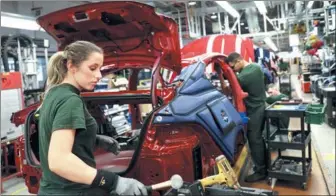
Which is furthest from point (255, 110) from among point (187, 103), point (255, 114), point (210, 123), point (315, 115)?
point (187, 103)

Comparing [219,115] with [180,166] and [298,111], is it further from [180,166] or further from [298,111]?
[298,111]

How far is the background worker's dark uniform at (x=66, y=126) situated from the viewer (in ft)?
5.13

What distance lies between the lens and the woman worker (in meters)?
1.51

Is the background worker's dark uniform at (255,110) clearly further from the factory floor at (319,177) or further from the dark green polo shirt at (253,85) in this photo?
the factory floor at (319,177)

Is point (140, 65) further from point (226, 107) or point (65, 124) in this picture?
point (65, 124)

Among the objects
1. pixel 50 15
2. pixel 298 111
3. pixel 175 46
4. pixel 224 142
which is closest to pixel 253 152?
pixel 298 111

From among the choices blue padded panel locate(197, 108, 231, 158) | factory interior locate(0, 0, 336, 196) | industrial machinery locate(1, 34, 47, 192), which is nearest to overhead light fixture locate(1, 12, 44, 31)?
factory interior locate(0, 0, 336, 196)

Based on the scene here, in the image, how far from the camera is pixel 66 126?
153cm

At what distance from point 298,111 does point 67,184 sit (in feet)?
9.60

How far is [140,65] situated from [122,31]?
0.42 m

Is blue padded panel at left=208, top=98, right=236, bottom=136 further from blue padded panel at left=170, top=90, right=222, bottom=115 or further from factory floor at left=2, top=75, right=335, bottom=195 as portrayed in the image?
factory floor at left=2, top=75, right=335, bottom=195

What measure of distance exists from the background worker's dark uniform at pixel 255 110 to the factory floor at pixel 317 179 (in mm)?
355

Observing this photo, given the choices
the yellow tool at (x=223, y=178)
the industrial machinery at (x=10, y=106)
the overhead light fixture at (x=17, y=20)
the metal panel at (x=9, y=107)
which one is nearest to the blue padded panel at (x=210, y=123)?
the yellow tool at (x=223, y=178)

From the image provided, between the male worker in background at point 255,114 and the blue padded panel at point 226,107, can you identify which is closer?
the blue padded panel at point 226,107
